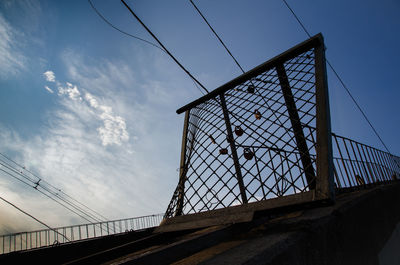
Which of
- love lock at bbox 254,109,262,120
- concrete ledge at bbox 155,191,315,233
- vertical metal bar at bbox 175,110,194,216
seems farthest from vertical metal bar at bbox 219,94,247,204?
concrete ledge at bbox 155,191,315,233

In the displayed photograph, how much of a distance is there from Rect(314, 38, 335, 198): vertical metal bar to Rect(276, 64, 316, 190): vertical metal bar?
1.08 feet

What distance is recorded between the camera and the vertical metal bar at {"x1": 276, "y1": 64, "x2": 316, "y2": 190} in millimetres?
1996

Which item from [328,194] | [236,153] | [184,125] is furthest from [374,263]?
[184,125]

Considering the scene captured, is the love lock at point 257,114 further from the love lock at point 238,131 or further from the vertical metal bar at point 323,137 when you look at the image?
the vertical metal bar at point 323,137

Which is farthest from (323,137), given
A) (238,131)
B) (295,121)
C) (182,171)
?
(182,171)

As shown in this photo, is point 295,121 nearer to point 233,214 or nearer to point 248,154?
point 248,154

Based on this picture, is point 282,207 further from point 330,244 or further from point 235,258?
point 235,258

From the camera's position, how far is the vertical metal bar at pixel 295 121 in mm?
1996

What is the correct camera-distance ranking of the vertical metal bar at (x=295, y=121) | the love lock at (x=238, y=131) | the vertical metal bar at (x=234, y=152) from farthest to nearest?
1. the love lock at (x=238, y=131)
2. the vertical metal bar at (x=234, y=152)
3. the vertical metal bar at (x=295, y=121)

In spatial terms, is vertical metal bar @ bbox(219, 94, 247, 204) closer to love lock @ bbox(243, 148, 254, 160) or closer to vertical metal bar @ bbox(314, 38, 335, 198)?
love lock @ bbox(243, 148, 254, 160)

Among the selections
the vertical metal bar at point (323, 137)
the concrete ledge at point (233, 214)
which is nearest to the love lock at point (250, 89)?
the vertical metal bar at point (323, 137)

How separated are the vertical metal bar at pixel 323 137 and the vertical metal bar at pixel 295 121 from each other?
0.33 m

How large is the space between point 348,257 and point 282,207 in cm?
41

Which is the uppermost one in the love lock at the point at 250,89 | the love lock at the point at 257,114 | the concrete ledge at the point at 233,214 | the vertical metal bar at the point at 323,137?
the love lock at the point at 250,89
